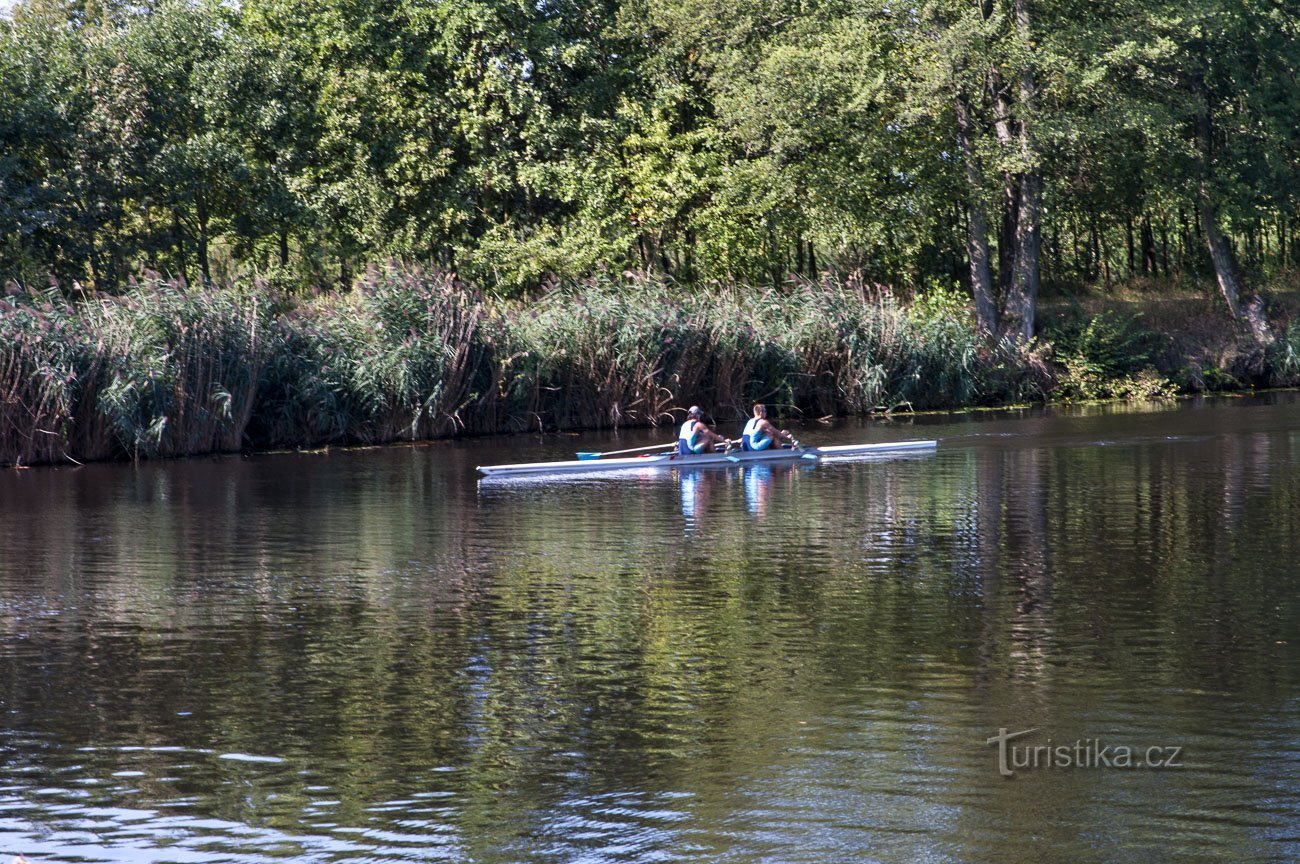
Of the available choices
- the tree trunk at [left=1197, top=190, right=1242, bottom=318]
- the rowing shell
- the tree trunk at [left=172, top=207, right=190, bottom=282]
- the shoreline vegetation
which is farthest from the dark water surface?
the tree trunk at [left=1197, top=190, right=1242, bottom=318]

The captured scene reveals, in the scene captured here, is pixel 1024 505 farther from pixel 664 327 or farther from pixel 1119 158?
pixel 1119 158

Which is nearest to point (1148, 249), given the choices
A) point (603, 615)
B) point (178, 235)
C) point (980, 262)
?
point (980, 262)

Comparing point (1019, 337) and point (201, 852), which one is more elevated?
point (1019, 337)

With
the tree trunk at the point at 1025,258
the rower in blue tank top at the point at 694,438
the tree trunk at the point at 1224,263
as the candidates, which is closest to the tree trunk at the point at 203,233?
the rower in blue tank top at the point at 694,438

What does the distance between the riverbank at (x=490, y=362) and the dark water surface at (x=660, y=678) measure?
287 inches

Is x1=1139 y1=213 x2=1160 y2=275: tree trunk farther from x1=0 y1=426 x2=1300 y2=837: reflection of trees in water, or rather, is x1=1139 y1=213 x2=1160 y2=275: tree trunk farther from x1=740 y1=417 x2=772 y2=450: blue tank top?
x1=0 y1=426 x2=1300 y2=837: reflection of trees in water

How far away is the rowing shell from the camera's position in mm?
22938

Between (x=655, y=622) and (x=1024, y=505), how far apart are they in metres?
7.60

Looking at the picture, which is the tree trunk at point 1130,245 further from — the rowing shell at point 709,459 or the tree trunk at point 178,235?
the tree trunk at point 178,235

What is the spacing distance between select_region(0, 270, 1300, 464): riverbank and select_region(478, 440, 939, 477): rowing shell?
6.56 metres

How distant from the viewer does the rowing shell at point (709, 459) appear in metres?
22.9

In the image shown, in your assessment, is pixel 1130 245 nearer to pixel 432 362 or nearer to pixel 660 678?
pixel 432 362

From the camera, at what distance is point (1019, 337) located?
37.4 metres

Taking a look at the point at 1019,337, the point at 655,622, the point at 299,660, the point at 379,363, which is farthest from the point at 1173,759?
the point at 1019,337
